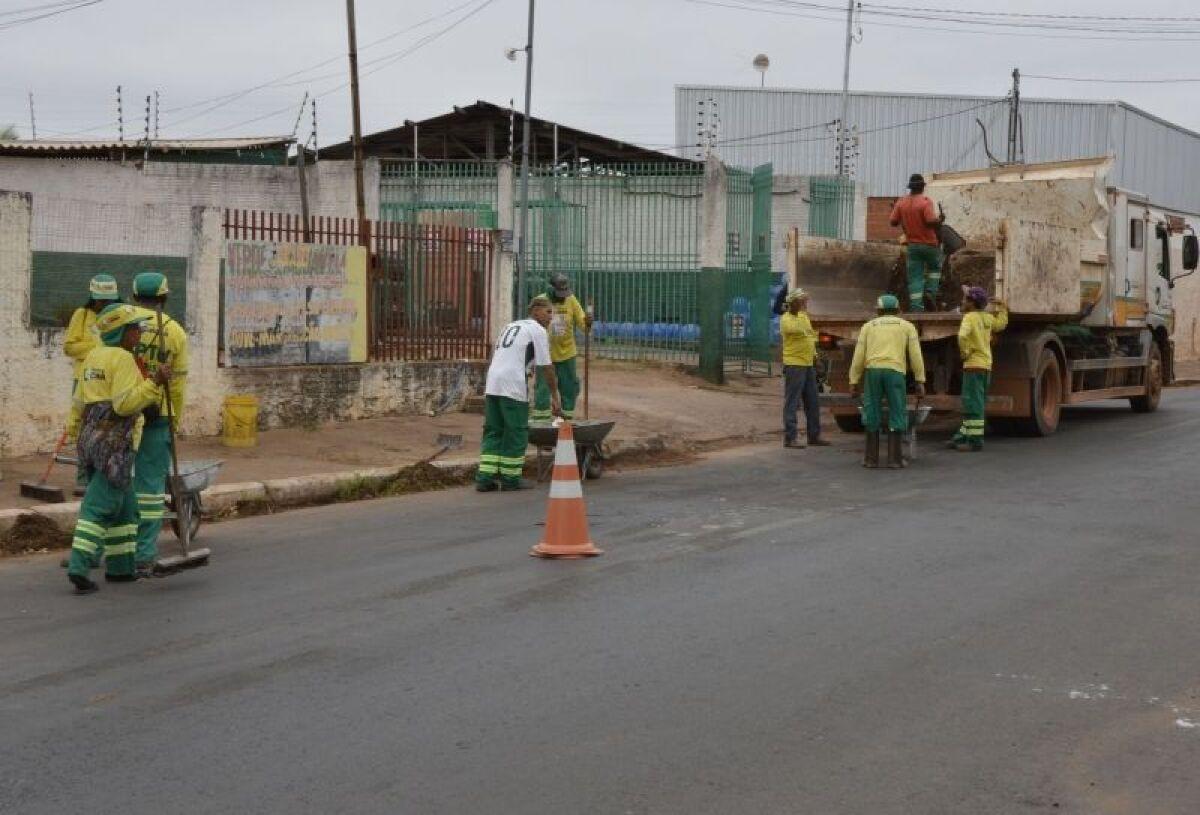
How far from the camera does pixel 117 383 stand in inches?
313

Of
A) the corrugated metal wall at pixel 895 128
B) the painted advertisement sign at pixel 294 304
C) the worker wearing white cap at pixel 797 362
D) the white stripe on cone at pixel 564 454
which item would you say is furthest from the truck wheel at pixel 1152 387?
the corrugated metal wall at pixel 895 128

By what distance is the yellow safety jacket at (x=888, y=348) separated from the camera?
1389 centimetres

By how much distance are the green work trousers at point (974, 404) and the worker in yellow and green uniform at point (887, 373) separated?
1.10 m

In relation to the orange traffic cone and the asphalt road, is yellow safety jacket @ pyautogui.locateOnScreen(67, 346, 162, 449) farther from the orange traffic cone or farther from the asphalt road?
the orange traffic cone

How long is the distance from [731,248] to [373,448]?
1003 centimetres

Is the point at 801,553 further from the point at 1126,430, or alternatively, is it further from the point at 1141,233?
the point at 1141,233

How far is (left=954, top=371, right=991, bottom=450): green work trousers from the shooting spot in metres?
15.1

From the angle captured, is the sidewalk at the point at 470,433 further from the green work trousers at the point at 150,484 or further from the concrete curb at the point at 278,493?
the green work trousers at the point at 150,484

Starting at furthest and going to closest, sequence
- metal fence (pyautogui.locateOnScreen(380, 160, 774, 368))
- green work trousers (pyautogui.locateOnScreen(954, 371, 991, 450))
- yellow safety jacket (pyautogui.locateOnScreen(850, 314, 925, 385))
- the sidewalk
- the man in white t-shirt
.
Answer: metal fence (pyautogui.locateOnScreen(380, 160, 774, 368)) → green work trousers (pyautogui.locateOnScreen(954, 371, 991, 450)) → yellow safety jacket (pyautogui.locateOnScreen(850, 314, 925, 385)) → the sidewalk → the man in white t-shirt

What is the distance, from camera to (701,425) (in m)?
17.3

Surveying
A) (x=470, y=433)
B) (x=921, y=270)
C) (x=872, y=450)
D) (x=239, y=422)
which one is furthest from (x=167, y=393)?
(x=921, y=270)

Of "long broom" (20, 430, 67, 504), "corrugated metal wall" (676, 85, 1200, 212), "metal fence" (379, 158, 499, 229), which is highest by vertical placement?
"corrugated metal wall" (676, 85, 1200, 212)

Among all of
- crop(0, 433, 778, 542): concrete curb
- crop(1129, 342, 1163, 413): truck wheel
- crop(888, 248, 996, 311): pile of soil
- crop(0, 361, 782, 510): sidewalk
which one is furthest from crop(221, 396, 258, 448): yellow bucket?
crop(1129, 342, 1163, 413): truck wheel

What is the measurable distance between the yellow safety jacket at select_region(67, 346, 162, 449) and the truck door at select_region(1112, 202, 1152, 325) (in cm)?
1366
